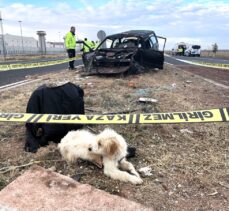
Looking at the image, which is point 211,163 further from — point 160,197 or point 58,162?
point 58,162

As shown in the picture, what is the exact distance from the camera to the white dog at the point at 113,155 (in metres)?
3.05

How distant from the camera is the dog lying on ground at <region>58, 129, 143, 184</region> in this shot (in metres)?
3.05

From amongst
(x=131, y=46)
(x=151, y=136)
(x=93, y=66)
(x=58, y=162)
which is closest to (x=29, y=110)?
(x=58, y=162)

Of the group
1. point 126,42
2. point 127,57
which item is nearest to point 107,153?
point 127,57

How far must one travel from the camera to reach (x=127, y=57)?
10.0 meters

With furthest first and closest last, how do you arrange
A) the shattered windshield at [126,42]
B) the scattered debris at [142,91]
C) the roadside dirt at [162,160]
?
the shattered windshield at [126,42]
the scattered debris at [142,91]
the roadside dirt at [162,160]

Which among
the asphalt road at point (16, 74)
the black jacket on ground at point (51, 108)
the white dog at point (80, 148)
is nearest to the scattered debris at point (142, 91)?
the black jacket on ground at point (51, 108)

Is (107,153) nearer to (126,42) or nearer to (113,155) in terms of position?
(113,155)

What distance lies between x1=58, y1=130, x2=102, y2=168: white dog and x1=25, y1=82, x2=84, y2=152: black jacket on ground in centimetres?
49

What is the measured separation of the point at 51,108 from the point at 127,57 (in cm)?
637

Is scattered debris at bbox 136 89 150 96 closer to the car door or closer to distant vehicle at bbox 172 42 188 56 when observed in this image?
the car door

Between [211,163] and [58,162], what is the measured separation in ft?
6.34

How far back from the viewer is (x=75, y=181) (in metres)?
2.94

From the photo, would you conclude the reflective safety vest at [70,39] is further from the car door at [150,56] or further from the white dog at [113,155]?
the white dog at [113,155]
